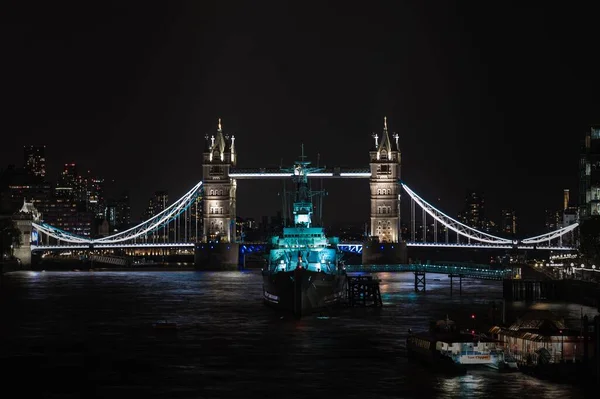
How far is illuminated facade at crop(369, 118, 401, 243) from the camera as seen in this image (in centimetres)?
18838

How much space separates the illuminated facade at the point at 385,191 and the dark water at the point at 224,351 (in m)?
76.9

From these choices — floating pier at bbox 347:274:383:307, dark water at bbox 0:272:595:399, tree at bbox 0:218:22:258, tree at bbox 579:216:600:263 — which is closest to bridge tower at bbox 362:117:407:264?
tree at bbox 0:218:22:258

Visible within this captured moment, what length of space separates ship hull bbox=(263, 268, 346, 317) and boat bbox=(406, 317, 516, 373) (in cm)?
2639

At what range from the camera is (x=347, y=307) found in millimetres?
97688

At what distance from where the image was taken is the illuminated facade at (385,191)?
18838cm

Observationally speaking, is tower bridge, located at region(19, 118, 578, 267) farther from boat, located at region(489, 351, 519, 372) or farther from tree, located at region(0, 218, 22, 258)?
boat, located at region(489, 351, 519, 372)

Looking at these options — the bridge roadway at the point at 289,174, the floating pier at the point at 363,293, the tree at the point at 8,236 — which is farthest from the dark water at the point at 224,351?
the bridge roadway at the point at 289,174

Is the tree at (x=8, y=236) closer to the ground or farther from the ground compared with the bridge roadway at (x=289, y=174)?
closer to the ground

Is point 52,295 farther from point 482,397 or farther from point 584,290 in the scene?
point 482,397

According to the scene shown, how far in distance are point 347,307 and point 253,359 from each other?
34.1 m

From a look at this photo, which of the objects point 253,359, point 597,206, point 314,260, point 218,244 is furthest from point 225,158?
point 253,359

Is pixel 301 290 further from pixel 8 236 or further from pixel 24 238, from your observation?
pixel 24 238

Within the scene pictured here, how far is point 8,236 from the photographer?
178 meters

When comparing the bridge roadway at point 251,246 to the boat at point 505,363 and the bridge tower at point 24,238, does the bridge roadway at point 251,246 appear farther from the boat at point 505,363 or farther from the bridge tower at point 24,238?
the boat at point 505,363
